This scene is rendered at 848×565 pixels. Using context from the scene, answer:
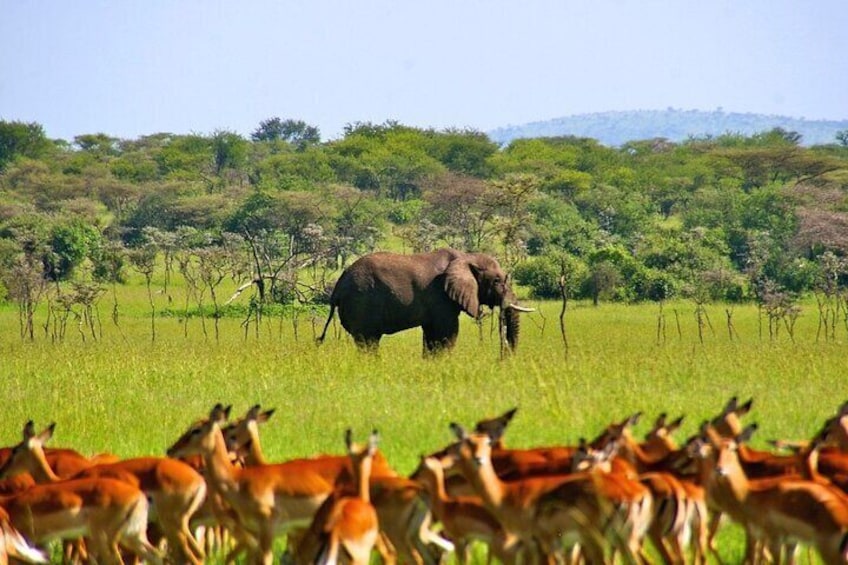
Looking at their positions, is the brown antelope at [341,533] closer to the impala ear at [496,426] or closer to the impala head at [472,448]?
the impala head at [472,448]

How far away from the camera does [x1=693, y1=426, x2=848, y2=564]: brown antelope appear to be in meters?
6.38

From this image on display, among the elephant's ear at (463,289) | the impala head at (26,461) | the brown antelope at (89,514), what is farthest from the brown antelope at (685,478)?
the elephant's ear at (463,289)

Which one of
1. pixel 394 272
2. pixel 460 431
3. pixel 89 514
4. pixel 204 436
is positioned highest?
pixel 394 272

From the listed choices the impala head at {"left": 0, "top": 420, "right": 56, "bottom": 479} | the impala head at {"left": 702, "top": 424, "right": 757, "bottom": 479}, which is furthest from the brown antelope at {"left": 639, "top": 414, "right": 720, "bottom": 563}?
the impala head at {"left": 0, "top": 420, "right": 56, "bottom": 479}

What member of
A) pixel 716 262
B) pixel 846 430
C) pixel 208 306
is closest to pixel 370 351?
pixel 846 430

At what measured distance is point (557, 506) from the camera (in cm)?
667

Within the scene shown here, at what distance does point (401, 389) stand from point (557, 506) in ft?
24.3

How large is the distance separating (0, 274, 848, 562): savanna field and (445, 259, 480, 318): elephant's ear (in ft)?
1.95

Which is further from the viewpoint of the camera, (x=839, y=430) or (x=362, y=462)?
(x=839, y=430)

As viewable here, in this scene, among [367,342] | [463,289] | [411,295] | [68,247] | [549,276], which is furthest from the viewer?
[68,247]

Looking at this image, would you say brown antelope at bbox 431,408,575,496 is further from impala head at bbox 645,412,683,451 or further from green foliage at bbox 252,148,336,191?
green foliage at bbox 252,148,336,191

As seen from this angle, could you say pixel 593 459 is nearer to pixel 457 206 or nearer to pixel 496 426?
pixel 496 426

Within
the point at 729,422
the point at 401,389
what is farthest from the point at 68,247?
the point at 729,422

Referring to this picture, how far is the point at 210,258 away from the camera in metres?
30.0
